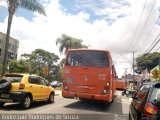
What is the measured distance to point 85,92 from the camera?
48.0 ft

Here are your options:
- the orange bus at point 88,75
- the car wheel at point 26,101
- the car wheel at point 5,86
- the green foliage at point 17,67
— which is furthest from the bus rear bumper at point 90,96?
the green foliage at point 17,67

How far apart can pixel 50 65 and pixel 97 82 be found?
7904cm

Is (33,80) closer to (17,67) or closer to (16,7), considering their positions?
(16,7)

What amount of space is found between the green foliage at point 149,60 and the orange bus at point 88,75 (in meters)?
77.4

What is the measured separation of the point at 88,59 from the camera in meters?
14.8

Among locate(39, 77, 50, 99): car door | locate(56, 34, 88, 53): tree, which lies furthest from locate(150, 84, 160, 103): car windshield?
locate(56, 34, 88, 53): tree

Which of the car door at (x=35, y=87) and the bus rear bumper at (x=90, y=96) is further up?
the car door at (x=35, y=87)

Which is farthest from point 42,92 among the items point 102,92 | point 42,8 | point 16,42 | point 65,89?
point 16,42

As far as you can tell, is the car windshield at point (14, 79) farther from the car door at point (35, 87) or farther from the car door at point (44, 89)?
the car door at point (44, 89)

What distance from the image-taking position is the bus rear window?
1453 centimetres

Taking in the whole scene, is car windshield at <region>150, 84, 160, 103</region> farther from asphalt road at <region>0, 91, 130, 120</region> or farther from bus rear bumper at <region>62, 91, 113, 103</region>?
bus rear bumper at <region>62, 91, 113, 103</region>

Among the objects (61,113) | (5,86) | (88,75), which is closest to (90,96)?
(88,75)

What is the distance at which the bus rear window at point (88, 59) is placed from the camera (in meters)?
14.5

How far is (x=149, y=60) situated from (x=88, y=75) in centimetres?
8012
